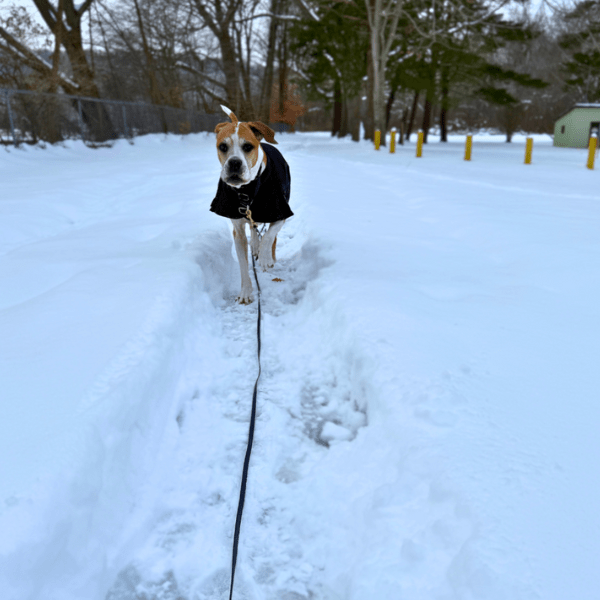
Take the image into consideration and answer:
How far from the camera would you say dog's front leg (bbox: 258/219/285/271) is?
14.9 ft

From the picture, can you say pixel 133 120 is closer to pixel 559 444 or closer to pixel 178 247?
pixel 178 247

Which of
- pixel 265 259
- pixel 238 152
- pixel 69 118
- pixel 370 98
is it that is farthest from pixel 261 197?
pixel 370 98

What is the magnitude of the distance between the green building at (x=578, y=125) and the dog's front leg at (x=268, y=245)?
80.4 feet

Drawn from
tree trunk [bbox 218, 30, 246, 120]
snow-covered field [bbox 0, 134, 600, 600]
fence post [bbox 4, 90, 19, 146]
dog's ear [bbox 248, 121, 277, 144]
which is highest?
tree trunk [bbox 218, 30, 246, 120]

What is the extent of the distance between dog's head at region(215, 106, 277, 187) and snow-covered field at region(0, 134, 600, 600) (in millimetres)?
873

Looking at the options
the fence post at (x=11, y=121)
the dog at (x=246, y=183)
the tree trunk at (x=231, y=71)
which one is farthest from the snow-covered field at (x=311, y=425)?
the tree trunk at (x=231, y=71)

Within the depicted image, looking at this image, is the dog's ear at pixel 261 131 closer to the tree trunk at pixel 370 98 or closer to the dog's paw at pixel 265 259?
the dog's paw at pixel 265 259

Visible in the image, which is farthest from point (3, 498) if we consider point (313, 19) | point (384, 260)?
point (313, 19)

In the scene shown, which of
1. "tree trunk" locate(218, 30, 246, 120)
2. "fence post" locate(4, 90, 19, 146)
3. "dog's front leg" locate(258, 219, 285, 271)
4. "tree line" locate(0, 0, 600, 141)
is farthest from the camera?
"tree trunk" locate(218, 30, 246, 120)

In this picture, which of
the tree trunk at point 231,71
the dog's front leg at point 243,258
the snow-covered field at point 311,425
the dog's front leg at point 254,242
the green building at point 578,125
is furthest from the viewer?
the tree trunk at point 231,71

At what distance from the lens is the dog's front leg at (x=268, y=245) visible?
4.54m

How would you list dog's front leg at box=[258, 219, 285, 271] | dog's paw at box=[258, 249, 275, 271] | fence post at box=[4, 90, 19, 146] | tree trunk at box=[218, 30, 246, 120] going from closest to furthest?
dog's front leg at box=[258, 219, 285, 271] → dog's paw at box=[258, 249, 275, 271] → fence post at box=[4, 90, 19, 146] → tree trunk at box=[218, 30, 246, 120]

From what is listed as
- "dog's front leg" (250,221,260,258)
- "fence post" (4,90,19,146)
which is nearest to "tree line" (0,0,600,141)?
"fence post" (4,90,19,146)

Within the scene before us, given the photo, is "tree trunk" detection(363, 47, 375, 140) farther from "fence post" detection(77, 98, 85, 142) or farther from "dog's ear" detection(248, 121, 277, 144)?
"dog's ear" detection(248, 121, 277, 144)
